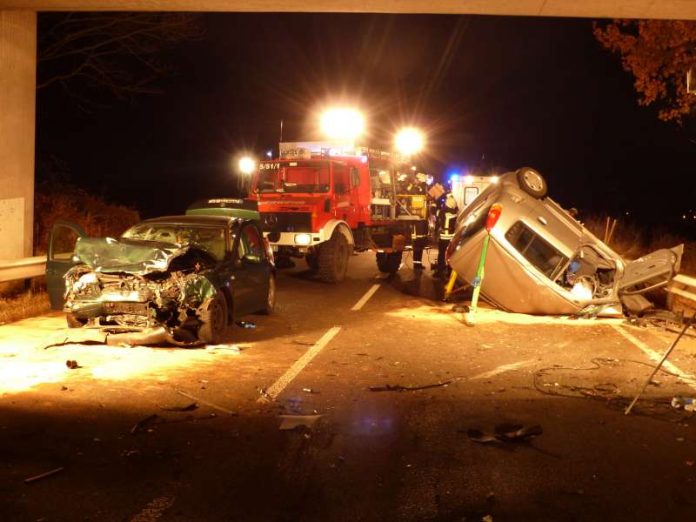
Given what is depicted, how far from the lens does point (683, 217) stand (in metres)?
40.3

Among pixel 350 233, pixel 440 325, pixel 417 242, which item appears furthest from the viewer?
pixel 417 242

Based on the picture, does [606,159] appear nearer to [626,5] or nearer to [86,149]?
[86,149]

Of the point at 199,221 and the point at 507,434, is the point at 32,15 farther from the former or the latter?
the point at 507,434

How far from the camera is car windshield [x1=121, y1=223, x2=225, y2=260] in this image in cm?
1020

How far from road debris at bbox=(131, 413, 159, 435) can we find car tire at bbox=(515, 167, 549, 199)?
25.9 ft

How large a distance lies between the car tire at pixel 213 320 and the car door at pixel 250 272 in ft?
1.42

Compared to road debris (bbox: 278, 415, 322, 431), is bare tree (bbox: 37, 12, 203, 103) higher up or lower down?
higher up

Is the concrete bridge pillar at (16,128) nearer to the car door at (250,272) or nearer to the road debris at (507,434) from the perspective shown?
the car door at (250,272)

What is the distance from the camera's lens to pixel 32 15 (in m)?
12.1

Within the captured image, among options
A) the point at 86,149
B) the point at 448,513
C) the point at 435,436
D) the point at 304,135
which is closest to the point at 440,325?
the point at 435,436

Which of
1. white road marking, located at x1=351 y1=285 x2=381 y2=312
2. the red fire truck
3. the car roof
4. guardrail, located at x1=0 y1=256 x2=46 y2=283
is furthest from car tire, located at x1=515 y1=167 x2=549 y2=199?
guardrail, located at x1=0 y1=256 x2=46 y2=283

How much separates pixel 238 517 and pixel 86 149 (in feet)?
109

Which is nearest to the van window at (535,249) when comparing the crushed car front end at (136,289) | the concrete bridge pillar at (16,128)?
the crushed car front end at (136,289)

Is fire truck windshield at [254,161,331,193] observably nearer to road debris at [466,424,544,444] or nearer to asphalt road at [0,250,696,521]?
asphalt road at [0,250,696,521]
